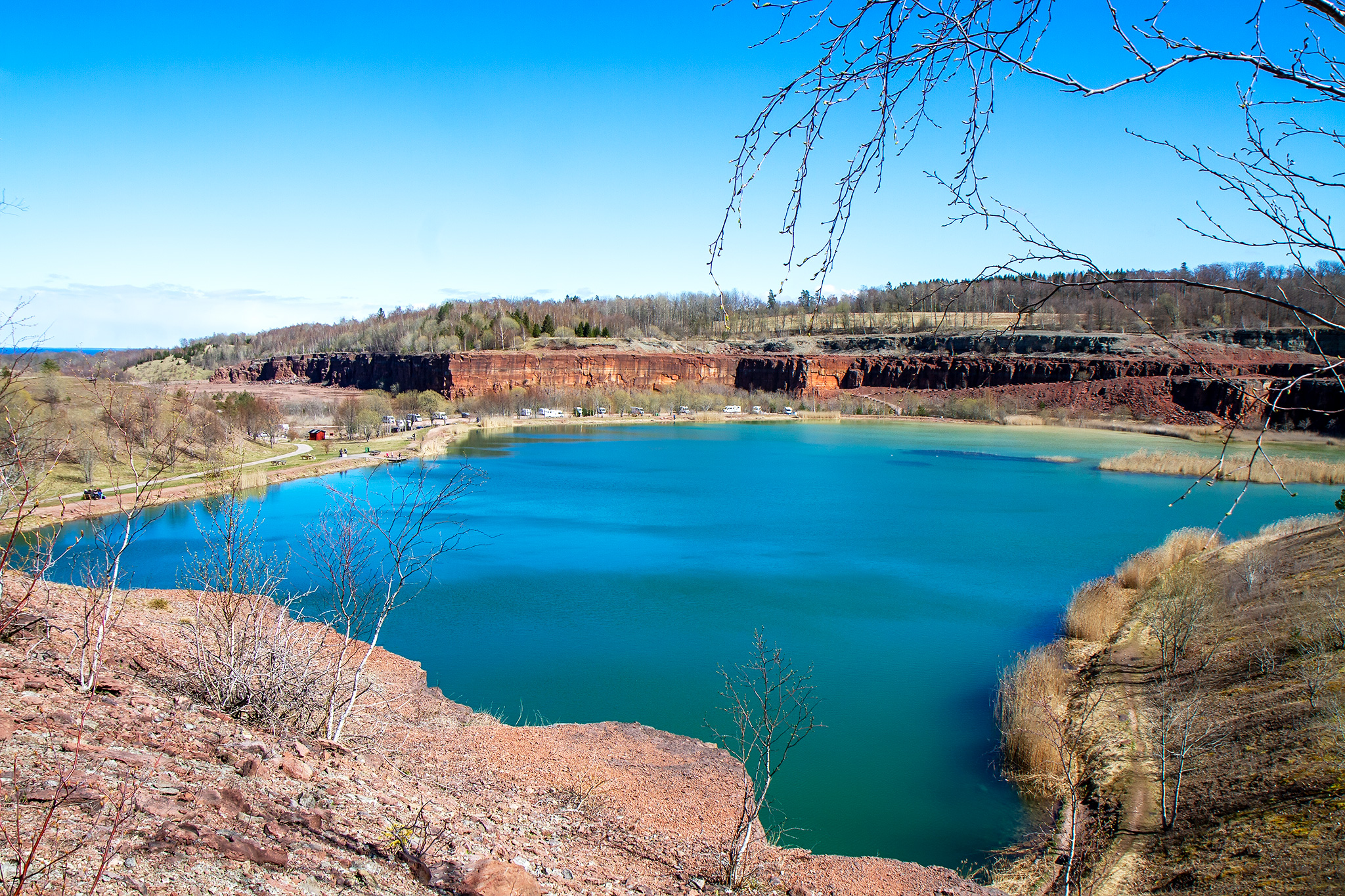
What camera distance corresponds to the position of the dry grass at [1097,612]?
15086 millimetres

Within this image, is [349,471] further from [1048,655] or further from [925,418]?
[925,418]

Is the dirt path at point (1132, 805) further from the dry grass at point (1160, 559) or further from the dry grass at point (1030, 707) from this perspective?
the dry grass at point (1160, 559)

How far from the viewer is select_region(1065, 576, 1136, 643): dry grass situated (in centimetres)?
1509

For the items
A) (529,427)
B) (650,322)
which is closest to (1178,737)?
(529,427)

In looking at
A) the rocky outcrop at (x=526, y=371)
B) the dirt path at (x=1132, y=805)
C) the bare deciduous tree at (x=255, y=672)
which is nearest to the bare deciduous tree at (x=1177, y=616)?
the dirt path at (x=1132, y=805)

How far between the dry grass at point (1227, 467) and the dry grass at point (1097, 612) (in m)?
20.4

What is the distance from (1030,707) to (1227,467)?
1291 inches

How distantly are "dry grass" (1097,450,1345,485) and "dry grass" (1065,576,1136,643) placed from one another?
2038cm

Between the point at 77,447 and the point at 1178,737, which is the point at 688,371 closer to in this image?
the point at 77,447

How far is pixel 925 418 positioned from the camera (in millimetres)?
71562

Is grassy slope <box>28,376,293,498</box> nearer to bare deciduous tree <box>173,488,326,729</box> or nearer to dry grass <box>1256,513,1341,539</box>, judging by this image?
bare deciduous tree <box>173,488,326,729</box>

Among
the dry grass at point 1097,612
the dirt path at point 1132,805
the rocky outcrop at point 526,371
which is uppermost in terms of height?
the rocky outcrop at point 526,371

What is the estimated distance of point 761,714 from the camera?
40.5 feet

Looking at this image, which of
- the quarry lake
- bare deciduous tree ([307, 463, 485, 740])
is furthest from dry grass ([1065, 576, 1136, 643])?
bare deciduous tree ([307, 463, 485, 740])
